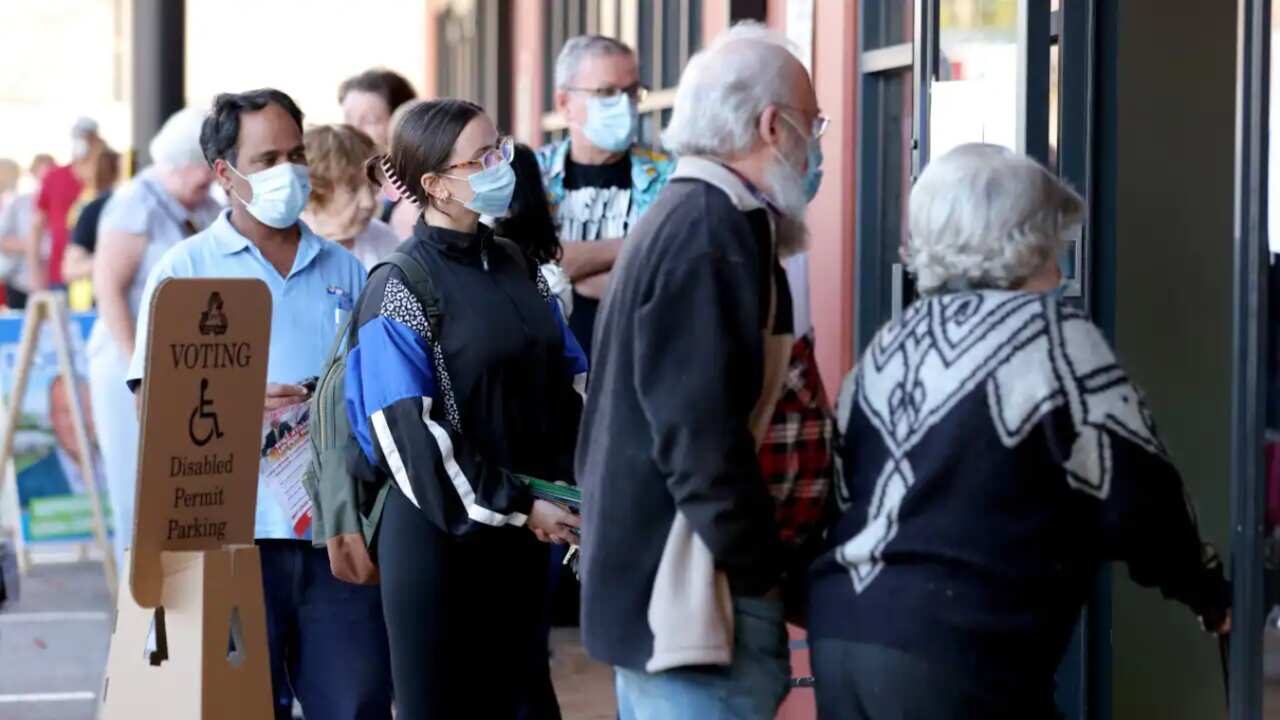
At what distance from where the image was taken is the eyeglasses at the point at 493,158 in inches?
150

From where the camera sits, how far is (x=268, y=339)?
3900 mm

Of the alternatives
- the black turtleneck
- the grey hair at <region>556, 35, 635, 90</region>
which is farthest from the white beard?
the grey hair at <region>556, 35, 635, 90</region>

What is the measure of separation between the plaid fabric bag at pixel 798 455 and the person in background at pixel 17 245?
33.2 ft

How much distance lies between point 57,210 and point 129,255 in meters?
5.75

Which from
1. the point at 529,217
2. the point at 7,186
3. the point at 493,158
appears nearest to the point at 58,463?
the point at 529,217

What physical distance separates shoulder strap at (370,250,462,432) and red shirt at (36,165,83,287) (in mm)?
8751

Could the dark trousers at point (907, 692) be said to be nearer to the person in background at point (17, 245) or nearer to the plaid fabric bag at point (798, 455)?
the plaid fabric bag at point (798, 455)

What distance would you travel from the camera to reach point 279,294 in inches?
169

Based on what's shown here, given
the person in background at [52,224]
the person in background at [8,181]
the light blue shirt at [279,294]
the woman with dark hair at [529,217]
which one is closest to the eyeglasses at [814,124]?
the light blue shirt at [279,294]

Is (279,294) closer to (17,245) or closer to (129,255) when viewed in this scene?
(129,255)

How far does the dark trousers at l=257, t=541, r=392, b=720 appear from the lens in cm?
410

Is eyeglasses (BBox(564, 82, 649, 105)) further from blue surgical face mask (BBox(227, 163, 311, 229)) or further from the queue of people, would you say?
the queue of people

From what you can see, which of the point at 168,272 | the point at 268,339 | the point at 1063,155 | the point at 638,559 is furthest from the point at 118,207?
the point at 638,559

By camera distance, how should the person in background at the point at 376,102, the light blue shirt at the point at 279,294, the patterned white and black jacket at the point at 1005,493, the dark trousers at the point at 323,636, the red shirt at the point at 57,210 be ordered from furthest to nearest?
the red shirt at the point at 57,210 < the person in background at the point at 376,102 < the light blue shirt at the point at 279,294 < the dark trousers at the point at 323,636 < the patterned white and black jacket at the point at 1005,493
